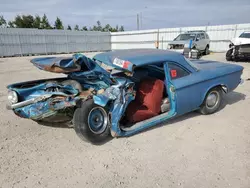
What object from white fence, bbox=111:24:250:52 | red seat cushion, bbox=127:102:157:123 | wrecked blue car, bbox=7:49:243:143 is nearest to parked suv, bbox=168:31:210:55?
white fence, bbox=111:24:250:52

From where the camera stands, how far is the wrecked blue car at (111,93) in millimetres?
3154

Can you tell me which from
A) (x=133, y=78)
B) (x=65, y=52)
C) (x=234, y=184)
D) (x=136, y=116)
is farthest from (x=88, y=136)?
(x=65, y=52)

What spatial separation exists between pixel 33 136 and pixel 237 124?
4132 mm

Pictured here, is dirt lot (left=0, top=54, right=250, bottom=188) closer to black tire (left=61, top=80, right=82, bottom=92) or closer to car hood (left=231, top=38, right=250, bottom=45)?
black tire (left=61, top=80, right=82, bottom=92)

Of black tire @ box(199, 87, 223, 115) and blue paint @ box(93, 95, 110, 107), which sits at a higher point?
blue paint @ box(93, 95, 110, 107)

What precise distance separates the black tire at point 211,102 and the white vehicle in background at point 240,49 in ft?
30.5

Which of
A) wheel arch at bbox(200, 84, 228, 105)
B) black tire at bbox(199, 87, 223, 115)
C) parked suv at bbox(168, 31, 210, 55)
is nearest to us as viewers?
wheel arch at bbox(200, 84, 228, 105)

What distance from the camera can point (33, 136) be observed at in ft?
12.1

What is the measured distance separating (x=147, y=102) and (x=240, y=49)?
36.3ft

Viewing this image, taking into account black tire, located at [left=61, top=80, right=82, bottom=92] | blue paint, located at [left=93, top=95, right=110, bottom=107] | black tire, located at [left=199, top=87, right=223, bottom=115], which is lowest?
black tire, located at [left=199, top=87, right=223, bottom=115]

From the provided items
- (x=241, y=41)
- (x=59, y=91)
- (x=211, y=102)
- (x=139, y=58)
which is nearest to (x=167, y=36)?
(x=241, y=41)

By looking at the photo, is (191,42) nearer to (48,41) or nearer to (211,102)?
(211,102)

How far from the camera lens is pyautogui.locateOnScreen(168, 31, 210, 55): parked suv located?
46.6ft

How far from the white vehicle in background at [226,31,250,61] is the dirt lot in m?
9.63
